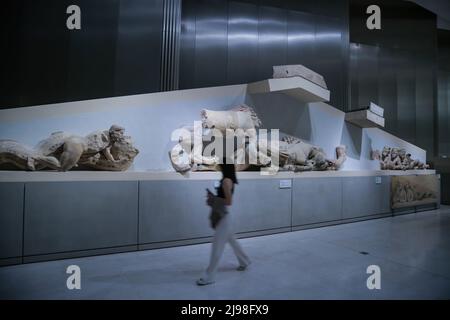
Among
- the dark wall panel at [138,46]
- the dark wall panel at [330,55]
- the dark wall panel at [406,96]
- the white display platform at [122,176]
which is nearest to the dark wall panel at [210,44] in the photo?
the dark wall panel at [138,46]

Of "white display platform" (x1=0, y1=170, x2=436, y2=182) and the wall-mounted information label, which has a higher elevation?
"white display platform" (x1=0, y1=170, x2=436, y2=182)

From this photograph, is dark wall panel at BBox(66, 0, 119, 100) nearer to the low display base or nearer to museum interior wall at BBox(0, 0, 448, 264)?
museum interior wall at BBox(0, 0, 448, 264)

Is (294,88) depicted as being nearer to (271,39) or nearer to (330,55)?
(271,39)

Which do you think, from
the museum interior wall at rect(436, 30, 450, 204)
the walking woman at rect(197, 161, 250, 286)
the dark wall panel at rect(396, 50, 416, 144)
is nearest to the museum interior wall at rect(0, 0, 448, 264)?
the walking woman at rect(197, 161, 250, 286)

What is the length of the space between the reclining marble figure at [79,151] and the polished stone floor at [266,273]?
3.46 ft

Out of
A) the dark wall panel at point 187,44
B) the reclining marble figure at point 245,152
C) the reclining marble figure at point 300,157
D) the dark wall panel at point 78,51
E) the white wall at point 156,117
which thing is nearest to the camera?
the white wall at point 156,117

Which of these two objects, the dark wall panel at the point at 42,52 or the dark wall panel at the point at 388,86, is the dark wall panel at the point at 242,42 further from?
the dark wall panel at the point at 388,86

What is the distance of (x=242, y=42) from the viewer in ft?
22.4

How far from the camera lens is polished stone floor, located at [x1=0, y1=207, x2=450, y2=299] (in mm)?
2260

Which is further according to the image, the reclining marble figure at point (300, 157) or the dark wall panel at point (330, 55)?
the dark wall panel at point (330, 55)

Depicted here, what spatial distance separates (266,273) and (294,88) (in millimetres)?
3309

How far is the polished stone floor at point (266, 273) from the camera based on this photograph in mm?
2260

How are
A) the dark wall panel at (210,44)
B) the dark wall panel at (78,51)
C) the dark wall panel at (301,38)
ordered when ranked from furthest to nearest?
the dark wall panel at (301,38), the dark wall panel at (210,44), the dark wall panel at (78,51)

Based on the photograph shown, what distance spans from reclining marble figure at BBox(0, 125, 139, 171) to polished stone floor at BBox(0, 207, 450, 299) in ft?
3.46
